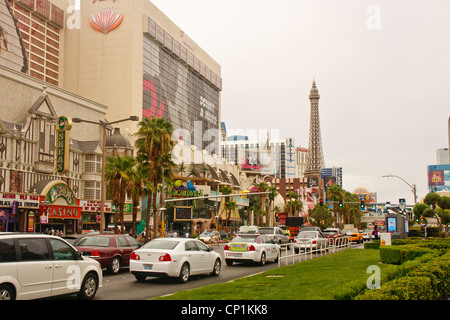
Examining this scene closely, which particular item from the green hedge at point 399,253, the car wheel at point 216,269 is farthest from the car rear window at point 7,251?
the green hedge at point 399,253

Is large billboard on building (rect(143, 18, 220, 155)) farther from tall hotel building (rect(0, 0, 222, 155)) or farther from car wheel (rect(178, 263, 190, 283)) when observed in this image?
car wheel (rect(178, 263, 190, 283))

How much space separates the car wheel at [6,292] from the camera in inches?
385

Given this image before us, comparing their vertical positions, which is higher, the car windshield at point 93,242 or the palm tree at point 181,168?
the palm tree at point 181,168

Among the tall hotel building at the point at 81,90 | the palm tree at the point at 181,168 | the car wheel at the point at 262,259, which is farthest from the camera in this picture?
the palm tree at the point at 181,168

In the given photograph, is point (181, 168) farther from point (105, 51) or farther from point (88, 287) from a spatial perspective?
point (88, 287)

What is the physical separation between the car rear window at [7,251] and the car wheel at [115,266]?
917 cm

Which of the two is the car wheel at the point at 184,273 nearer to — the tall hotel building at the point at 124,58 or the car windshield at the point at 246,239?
the car windshield at the point at 246,239

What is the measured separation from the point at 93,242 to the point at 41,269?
869 cm

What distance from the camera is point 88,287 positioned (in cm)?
1245

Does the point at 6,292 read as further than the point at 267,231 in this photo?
No

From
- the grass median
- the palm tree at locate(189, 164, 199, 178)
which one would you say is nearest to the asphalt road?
the grass median

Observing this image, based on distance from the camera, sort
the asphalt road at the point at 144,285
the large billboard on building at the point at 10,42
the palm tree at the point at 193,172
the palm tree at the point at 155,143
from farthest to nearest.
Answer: the palm tree at the point at 193,172 < the large billboard on building at the point at 10,42 < the palm tree at the point at 155,143 < the asphalt road at the point at 144,285

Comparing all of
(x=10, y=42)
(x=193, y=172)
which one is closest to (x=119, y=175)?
(x=193, y=172)

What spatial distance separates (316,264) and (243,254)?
3.60m
